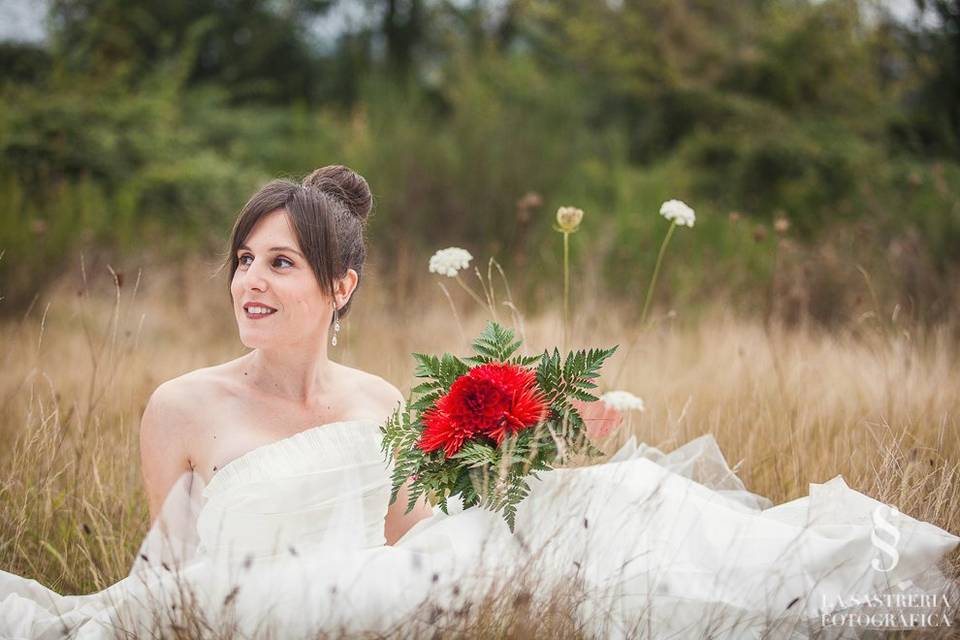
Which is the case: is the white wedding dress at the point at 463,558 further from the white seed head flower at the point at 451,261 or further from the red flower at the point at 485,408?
the white seed head flower at the point at 451,261

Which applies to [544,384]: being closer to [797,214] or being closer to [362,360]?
[362,360]

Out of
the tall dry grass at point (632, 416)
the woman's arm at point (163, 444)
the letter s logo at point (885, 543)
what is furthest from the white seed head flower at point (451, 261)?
the letter s logo at point (885, 543)

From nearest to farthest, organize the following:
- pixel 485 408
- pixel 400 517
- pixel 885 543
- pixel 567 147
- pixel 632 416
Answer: pixel 485 408 < pixel 885 543 < pixel 400 517 < pixel 632 416 < pixel 567 147

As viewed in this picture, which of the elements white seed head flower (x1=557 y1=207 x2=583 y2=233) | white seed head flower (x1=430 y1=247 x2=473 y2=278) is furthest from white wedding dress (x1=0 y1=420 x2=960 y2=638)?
white seed head flower (x1=557 y1=207 x2=583 y2=233)

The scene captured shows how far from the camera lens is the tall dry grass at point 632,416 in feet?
9.73

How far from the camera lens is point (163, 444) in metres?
2.53

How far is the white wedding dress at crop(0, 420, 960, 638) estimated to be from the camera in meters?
2.17

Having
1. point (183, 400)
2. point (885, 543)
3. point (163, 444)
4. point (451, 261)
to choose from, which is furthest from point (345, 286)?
point (885, 543)

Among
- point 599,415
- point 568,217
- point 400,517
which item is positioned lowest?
point 400,517

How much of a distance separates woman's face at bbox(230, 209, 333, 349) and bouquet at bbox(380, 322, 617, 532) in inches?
20.1

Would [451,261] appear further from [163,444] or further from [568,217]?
[163,444]

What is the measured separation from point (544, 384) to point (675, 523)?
575mm

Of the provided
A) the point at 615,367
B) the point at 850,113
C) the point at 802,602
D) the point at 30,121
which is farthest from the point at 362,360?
the point at 850,113

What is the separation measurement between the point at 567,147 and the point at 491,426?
7.62 meters
